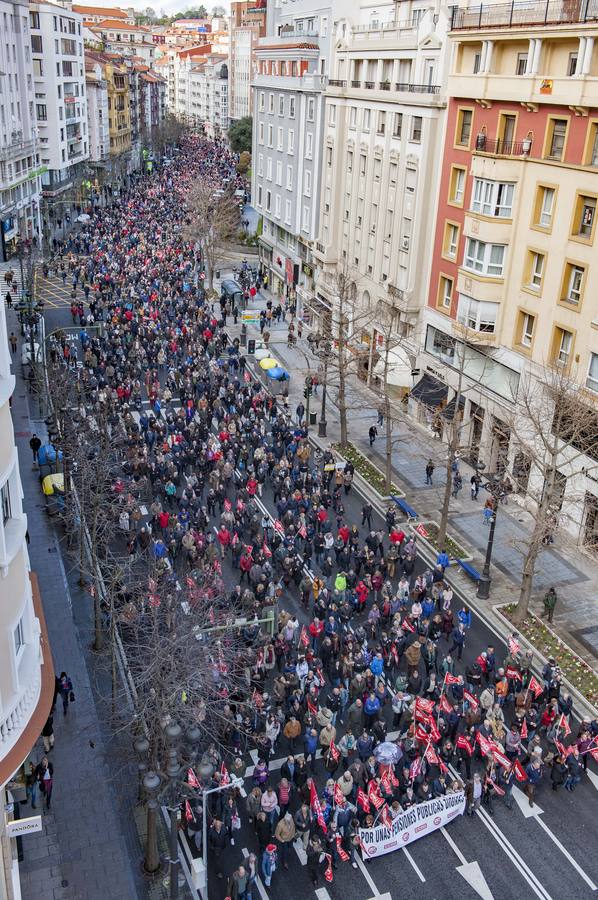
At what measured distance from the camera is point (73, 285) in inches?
2697

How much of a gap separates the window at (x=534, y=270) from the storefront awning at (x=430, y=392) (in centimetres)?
855

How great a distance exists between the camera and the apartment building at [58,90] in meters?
86.7

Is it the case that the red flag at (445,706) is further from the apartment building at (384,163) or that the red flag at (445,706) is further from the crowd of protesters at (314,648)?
the apartment building at (384,163)

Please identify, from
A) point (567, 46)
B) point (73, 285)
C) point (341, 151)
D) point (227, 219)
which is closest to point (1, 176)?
point (73, 285)

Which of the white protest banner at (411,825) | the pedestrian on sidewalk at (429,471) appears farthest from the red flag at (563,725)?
the pedestrian on sidewalk at (429,471)

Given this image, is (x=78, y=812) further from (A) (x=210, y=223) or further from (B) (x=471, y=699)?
(A) (x=210, y=223)

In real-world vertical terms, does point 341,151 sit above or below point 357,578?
above

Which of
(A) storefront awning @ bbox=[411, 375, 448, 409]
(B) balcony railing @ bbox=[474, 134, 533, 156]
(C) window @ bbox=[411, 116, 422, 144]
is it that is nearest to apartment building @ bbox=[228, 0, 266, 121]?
(C) window @ bbox=[411, 116, 422, 144]

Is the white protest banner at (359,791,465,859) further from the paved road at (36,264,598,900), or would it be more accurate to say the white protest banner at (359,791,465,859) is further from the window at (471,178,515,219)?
the window at (471,178,515,219)

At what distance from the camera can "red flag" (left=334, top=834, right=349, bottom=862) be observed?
18641 mm

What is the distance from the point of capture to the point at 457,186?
3994cm

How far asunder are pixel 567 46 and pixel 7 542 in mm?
29621

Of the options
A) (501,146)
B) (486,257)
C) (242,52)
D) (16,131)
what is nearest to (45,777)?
(486,257)

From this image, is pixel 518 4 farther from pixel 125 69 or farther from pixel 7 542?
pixel 125 69
